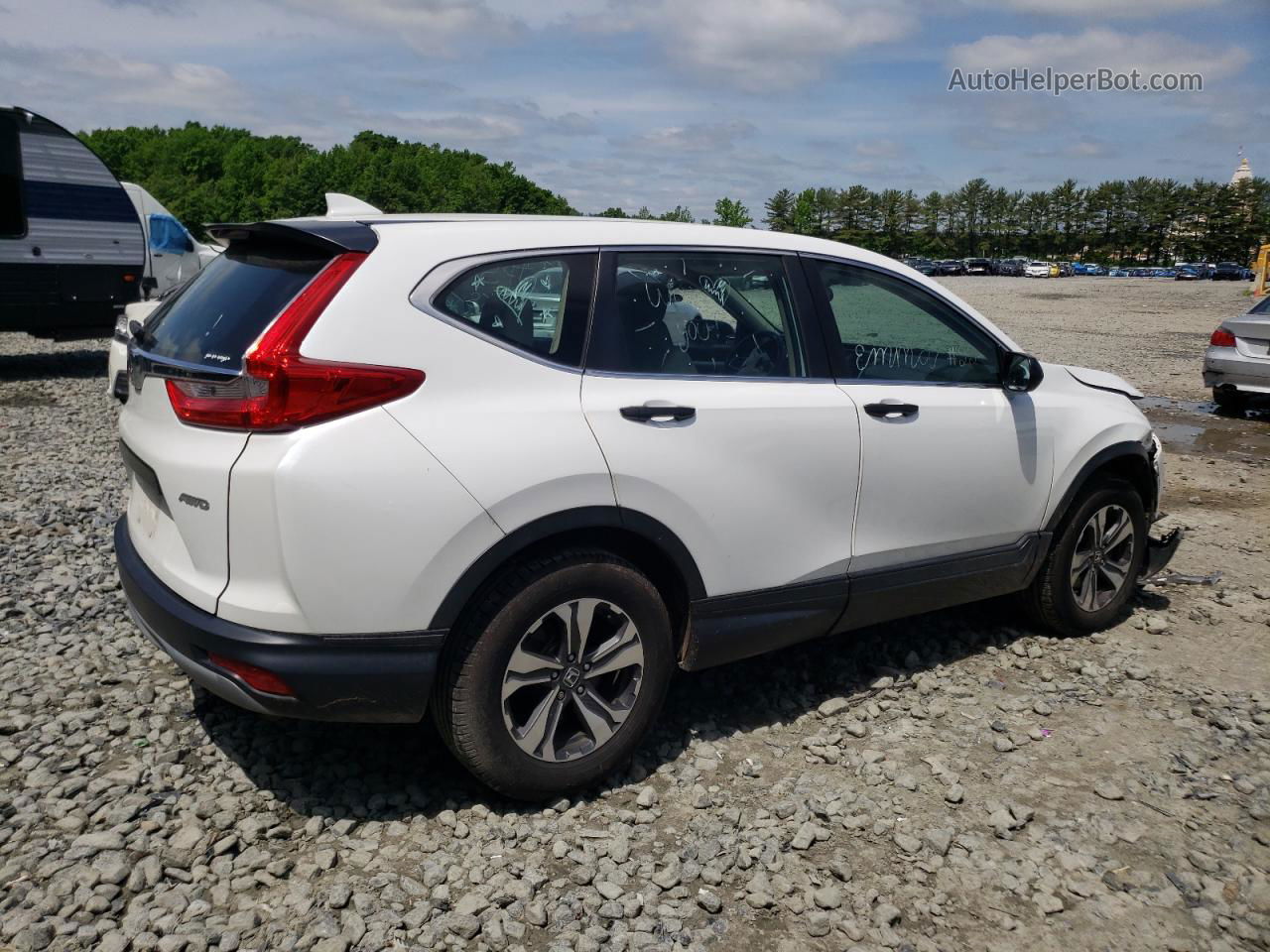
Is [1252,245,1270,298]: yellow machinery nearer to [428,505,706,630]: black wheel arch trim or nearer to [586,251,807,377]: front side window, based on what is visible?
[586,251,807,377]: front side window

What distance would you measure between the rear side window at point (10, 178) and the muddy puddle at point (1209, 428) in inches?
504

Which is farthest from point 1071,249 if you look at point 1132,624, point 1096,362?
point 1132,624

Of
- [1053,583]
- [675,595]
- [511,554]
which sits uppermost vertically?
[511,554]

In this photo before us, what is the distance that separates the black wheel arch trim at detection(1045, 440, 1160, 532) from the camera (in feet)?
15.2

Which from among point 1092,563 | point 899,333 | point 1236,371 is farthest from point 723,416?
point 1236,371

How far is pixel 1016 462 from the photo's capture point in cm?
440

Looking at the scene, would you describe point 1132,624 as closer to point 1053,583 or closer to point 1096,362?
point 1053,583

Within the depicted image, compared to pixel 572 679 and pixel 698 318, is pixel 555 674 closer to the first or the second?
pixel 572 679

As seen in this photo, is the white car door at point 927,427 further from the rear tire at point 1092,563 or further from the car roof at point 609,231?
the rear tire at point 1092,563

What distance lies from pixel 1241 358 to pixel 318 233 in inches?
465

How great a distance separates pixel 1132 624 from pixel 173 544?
441 cm

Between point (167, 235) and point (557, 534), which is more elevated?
point (167, 235)

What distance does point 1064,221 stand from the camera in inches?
5389

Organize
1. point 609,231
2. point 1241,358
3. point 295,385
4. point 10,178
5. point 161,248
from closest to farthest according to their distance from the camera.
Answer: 1. point 295,385
2. point 609,231
3. point 1241,358
4. point 10,178
5. point 161,248
